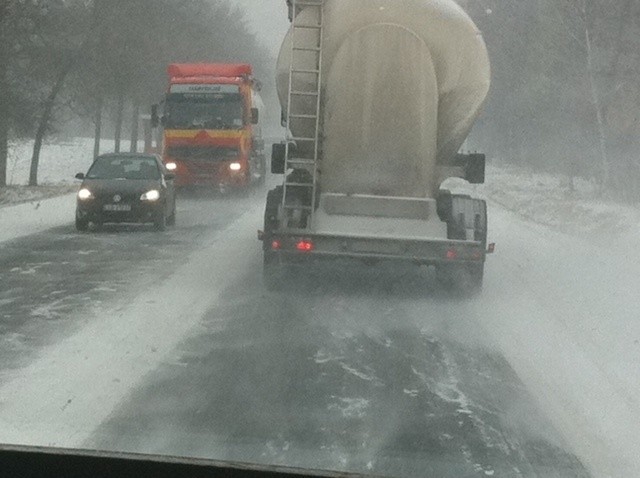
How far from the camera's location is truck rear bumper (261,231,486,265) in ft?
42.9

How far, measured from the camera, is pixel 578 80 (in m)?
40.3

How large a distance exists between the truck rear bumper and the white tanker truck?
11mm

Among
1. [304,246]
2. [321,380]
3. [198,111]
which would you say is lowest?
[321,380]

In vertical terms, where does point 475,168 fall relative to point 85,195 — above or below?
above

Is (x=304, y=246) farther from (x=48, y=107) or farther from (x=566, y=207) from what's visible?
(x=48, y=107)

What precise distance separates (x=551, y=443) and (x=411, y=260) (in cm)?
658

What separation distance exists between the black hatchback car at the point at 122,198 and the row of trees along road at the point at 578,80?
1145 centimetres

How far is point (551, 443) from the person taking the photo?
666 cm

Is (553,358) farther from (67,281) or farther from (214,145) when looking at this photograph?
(214,145)

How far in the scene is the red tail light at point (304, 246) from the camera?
13.1 meters

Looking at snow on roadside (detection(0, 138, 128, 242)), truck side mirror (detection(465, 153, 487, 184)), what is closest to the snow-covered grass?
truck side mirror (detection(465, 153, 487, 184))

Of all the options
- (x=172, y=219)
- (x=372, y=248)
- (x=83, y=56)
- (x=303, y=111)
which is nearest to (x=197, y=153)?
(x=83, y=56)

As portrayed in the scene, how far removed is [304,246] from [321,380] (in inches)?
190

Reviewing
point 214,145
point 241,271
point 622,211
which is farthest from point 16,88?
point 241,271
